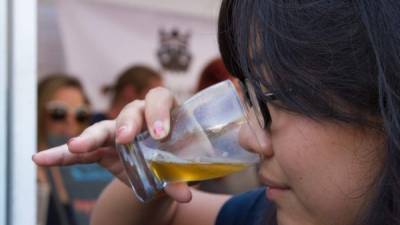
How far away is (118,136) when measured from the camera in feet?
3.13

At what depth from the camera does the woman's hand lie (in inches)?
37.6

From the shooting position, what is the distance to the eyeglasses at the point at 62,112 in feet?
9.01

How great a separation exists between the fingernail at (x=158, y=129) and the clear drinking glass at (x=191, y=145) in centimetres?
3

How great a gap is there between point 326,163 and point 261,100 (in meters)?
0.13

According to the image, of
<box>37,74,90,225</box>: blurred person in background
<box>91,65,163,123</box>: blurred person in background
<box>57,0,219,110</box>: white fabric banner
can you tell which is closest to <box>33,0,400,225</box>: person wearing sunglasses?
<box>37,74,90,225</box>: blurred person in background

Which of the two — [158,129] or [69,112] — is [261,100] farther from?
[69,112]

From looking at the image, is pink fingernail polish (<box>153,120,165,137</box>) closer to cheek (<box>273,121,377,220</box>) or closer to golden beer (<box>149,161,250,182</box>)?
golden beer (<box>149,161,250,182</box>)

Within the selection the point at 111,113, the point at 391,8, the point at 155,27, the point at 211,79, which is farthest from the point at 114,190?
the point at 155,27

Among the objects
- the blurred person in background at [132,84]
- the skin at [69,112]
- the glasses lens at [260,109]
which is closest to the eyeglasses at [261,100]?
the glasses lens at [260,109]

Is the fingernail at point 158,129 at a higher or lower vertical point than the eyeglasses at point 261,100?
lower

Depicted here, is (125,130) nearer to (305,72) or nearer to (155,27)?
(305,72)

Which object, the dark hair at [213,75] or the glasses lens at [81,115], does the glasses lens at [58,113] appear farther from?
the dark hair at [213,75]

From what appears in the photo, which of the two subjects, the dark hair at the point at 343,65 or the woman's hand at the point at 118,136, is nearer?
the dark hair at the point at 343,65

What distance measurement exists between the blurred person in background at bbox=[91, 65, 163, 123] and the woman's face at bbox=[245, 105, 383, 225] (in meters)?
2.31
